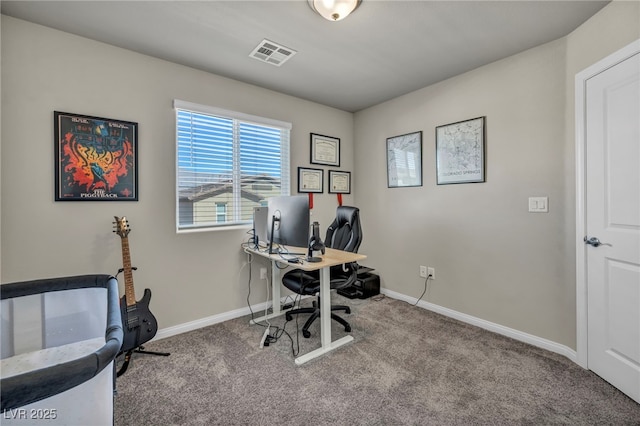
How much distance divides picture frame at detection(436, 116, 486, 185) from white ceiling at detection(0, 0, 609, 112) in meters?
0.55

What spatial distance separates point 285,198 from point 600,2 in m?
2.46

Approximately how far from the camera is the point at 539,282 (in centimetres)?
228

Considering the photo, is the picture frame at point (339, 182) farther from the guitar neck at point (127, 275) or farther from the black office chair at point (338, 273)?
the guitar neck at point (127, 275)

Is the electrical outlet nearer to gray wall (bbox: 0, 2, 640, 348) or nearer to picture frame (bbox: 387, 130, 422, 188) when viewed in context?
gray wall (bbox: 0, 2, 640, 348)

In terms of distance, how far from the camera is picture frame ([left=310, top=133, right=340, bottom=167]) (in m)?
3.47

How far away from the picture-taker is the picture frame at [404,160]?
10.3ft

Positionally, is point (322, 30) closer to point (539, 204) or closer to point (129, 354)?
point (539, 204)

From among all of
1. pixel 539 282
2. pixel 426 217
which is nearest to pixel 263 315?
pixel 426 217

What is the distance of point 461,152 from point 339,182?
5.08ft

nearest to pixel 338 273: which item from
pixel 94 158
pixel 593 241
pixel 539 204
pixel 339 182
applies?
pixel 339 182

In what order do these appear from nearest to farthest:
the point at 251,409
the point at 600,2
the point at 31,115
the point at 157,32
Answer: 1. the point at 251,409
2. the point at 600,2
3. the point at 31,115
4. the point at 157,32

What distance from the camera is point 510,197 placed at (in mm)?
2430

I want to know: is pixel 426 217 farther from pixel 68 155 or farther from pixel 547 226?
pixel 68 155

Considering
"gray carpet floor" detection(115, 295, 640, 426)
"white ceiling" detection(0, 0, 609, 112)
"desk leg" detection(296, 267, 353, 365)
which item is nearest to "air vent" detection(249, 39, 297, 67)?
"white ceiling" detection(0, 0, 609, 112)
